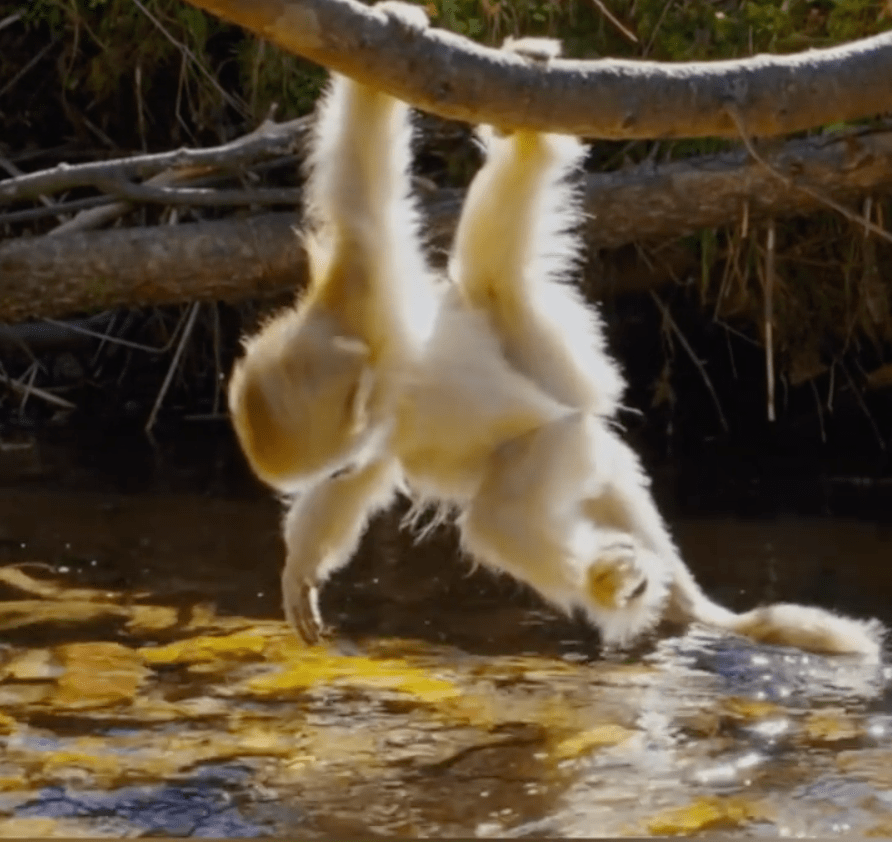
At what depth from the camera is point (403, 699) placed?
4.79 m

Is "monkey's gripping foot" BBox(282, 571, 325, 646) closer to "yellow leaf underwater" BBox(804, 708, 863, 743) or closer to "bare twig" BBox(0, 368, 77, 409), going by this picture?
"yellow leaf underwater" BBox(804, 708, 863, 743)

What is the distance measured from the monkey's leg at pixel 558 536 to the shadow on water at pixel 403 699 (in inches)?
13.5

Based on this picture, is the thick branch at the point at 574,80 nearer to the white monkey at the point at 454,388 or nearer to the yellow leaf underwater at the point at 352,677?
the white monkey at the point at 454,388

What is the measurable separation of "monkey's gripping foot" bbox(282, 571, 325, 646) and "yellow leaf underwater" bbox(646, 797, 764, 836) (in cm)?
117

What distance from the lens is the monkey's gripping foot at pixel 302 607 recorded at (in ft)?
15.6

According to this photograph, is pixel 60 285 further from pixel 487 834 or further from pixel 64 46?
pixel 487 834

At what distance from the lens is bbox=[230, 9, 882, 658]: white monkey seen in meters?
4.18

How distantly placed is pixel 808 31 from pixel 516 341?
6.86 ft

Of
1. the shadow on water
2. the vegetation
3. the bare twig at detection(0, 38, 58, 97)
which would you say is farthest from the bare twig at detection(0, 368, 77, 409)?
the shadow on water

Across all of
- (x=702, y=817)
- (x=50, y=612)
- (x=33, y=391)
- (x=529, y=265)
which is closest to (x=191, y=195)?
(x=50, y=612)

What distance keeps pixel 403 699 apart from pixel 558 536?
69cm

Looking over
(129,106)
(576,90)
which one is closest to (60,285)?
(129,106)

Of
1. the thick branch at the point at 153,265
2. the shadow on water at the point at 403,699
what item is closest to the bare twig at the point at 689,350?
the shadow on water at the point at 403,699

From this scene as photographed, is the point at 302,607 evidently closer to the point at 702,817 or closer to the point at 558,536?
the point at 558,536
